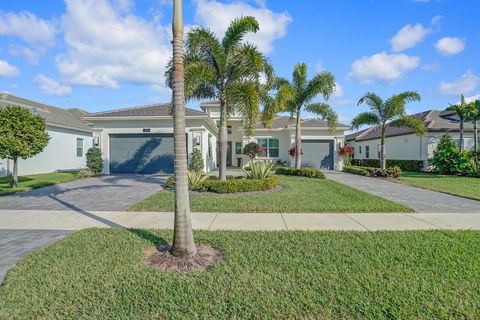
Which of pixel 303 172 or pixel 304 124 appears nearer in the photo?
pixel 303 172

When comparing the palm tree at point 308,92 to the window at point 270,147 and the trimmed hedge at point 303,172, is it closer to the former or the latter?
the trimmed hedge at point 303,172

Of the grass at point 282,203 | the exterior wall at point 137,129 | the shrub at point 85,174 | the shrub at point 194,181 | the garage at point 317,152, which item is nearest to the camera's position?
the grass at point 282,203

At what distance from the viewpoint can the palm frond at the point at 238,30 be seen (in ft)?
33.2

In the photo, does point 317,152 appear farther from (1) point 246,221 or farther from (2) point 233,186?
(1) point 246,221

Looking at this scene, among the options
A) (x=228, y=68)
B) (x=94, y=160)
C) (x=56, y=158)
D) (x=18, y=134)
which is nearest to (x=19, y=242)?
(x=18, y=134)

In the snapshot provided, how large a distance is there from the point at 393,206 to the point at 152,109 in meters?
15.5

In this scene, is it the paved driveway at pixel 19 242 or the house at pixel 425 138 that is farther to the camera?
the house at pixel 425 138

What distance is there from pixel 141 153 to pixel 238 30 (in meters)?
10.7

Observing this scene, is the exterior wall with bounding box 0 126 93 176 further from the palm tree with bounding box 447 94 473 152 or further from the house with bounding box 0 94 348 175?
the palm tree with bounding box 447 94 473 152

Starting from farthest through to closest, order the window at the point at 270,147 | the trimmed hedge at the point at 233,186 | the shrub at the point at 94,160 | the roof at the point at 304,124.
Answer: the window at the point at 270,147 → the roof at the point at 304,124 → the shrub at the point at 94,160 → the trimmed hedge at the point at 233,186

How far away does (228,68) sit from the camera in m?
10.6

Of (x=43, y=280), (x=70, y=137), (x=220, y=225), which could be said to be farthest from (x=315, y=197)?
(x=70, y=137)

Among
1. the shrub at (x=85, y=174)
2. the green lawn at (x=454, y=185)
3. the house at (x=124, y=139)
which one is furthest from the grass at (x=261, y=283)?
the house at (x=124, y=139)

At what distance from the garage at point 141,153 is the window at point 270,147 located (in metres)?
9.26
